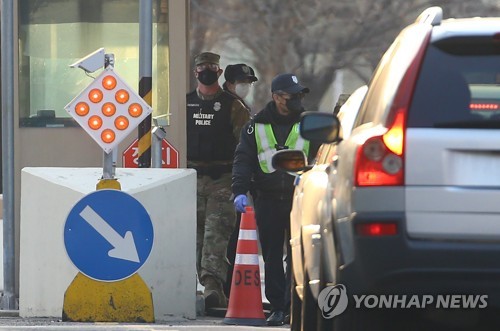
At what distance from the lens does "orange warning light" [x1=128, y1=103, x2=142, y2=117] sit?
1097cm

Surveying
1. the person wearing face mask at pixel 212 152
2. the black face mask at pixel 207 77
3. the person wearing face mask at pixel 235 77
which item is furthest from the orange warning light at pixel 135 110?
the person wearing face mask at pixel 235 77

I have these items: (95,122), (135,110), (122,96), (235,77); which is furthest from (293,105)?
(235,77)

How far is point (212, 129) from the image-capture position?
13680 millimetres

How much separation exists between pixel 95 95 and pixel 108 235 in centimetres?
103

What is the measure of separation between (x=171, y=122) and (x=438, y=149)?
821cm

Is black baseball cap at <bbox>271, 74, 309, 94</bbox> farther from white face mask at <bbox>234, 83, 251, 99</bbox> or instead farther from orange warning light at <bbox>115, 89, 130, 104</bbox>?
white face mask at <bbox>234, 83, 251, 99</bbox>

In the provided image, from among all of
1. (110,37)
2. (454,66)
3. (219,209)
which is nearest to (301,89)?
(219,209)

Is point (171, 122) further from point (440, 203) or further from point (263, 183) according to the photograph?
point (440, 203)

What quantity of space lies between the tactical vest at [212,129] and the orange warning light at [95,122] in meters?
2.82

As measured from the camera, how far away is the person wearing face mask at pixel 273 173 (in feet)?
39.4

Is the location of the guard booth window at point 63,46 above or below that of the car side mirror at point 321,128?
above

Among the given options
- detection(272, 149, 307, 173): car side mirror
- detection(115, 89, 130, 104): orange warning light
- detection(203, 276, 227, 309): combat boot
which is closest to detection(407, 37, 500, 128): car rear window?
detection(272, 149, 307, 173): car side mirror

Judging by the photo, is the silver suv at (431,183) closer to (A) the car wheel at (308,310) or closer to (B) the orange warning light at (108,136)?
(A) the car wheel at (308,310)

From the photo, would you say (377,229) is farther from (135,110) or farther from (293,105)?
(293,105)
